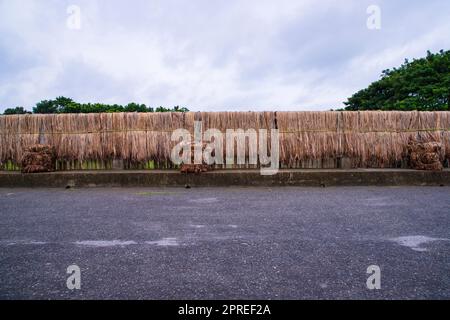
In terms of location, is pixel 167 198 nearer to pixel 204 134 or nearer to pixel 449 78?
pixel 204 134

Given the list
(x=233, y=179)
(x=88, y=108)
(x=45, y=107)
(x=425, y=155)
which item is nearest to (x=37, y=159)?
(x=233, y=179)

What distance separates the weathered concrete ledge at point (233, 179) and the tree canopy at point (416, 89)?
49.2 feet

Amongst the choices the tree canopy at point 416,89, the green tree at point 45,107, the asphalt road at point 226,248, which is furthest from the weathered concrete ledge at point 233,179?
the green tree at point 45,107

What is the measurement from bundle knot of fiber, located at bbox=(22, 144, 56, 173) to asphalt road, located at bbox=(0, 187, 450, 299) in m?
2.45

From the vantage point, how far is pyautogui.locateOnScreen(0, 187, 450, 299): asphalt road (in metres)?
2.13

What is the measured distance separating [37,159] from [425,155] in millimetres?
9859

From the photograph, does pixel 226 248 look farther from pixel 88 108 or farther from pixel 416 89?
pixel 416 89

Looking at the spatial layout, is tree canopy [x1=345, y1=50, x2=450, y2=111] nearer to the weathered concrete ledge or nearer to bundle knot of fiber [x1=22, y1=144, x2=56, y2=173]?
the weathered concrete ledge

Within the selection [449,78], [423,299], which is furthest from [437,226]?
[449,78]

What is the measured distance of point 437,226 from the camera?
12.0 feet

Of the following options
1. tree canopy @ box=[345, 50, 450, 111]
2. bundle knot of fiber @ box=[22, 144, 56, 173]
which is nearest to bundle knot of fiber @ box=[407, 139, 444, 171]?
bundle knot of fiber @ box=[22, 144, 56, 173]

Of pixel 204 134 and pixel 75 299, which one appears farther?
pixel 204 134

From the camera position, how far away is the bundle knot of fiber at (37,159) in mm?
7500
